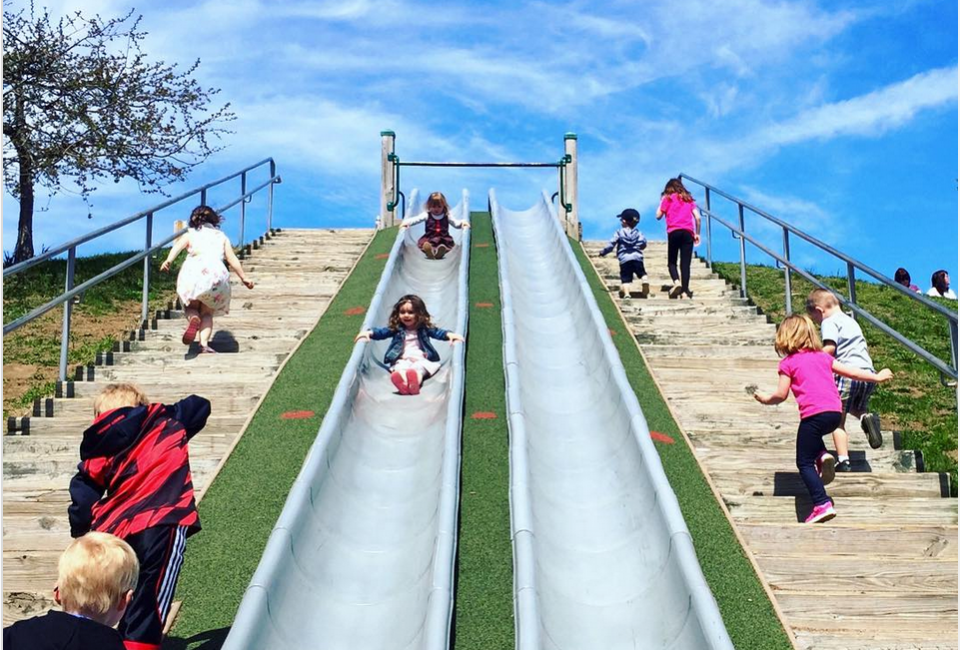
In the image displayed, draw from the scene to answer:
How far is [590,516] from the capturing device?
22.4ft

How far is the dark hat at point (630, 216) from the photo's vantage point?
13320 millimetres

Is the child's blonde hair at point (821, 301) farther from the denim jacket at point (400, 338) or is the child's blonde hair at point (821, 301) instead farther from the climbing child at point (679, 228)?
the climbing child at point (679, 228)

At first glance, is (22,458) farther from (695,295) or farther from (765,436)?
(695,295)

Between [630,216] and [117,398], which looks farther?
[630,216]

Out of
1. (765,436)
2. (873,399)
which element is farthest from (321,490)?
(873,399)

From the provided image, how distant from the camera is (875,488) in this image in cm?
752

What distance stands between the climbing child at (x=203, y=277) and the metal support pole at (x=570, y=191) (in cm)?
849

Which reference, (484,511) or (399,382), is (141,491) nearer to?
(484,511)

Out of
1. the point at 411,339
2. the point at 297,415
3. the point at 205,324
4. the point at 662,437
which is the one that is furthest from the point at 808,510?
the point at 205,324

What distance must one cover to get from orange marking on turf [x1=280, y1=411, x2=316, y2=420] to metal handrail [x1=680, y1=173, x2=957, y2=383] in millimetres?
4313

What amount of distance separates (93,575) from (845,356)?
6072mm

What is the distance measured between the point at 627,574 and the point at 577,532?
2.22ft

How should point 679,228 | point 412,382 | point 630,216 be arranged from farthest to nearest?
point 630,216
point 679,228
point 412,382

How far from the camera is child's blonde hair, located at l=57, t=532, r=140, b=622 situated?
3547 millimetres
